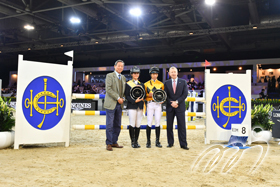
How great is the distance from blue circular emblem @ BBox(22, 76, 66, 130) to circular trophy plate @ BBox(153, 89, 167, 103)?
150cm

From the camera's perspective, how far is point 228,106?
4430 millimetres

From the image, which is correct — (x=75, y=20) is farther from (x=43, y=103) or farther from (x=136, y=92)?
(x=136, y=92)

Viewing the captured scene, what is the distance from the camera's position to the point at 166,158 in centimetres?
314

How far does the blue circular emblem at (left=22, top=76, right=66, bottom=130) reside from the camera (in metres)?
3.82

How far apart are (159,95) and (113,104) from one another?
2.33ft

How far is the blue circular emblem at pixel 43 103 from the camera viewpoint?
3822 mm

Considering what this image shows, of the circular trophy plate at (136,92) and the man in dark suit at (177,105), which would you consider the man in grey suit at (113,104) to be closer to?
the circular trophy plate at (136,92)

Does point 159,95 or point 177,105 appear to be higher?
point 159,95

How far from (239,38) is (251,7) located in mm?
6865

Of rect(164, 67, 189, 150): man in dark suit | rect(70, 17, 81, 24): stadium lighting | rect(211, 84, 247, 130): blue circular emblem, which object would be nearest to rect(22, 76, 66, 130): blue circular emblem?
rect(164, 67, 189, 150): man in dark suit

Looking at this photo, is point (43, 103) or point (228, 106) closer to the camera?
point (43, 103)

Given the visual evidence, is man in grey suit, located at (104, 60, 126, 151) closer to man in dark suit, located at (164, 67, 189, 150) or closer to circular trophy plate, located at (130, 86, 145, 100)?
circular trophy plate, located at (130, 86, 145, 100)

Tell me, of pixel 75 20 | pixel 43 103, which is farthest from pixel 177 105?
pixel 75 20

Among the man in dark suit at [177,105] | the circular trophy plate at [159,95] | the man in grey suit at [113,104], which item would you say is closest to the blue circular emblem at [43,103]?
the man in grey suit at [113,104]
